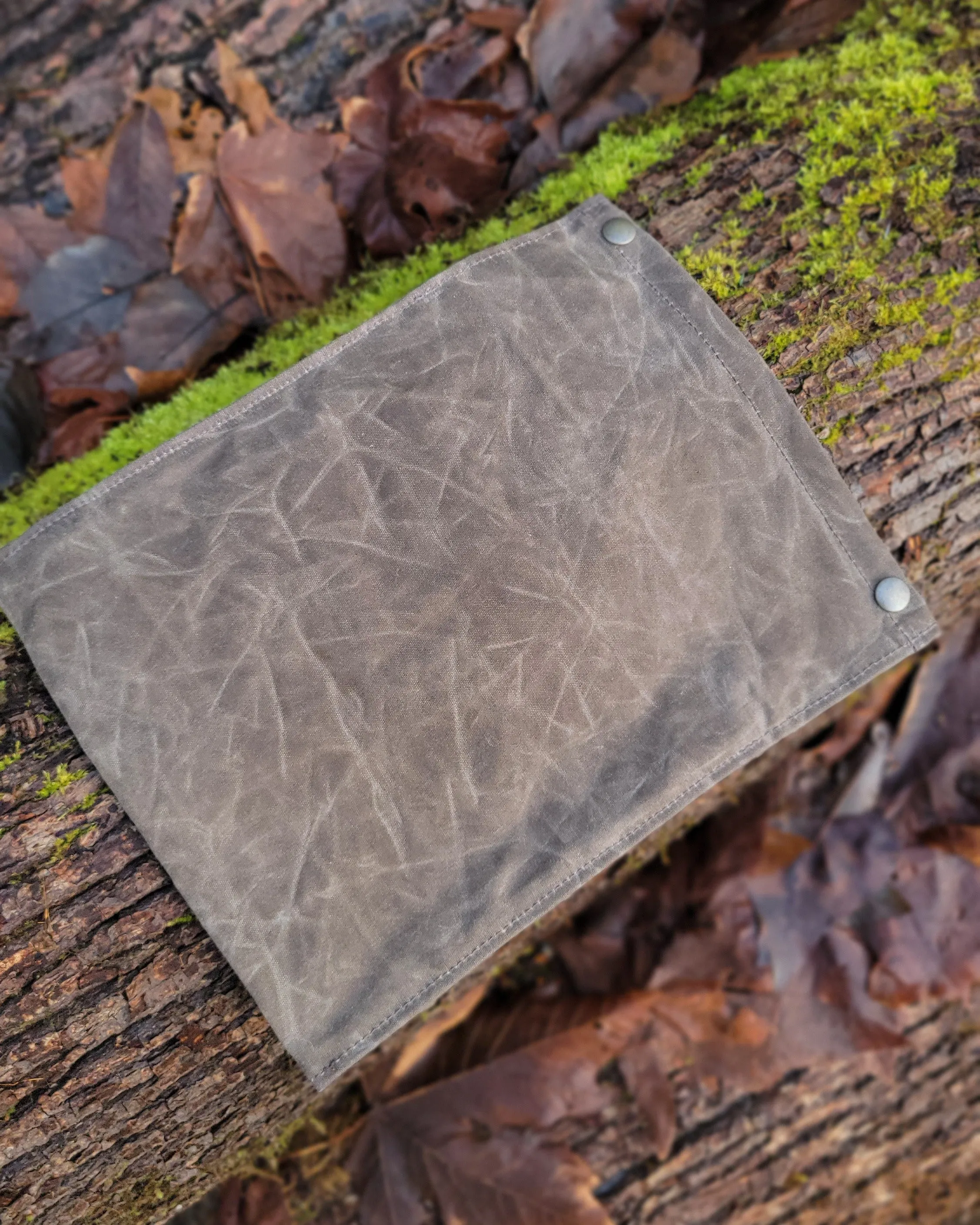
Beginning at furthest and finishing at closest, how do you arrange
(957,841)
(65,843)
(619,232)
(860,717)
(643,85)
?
(860,717), (957,841), (643,85), (619,232), (65,843)

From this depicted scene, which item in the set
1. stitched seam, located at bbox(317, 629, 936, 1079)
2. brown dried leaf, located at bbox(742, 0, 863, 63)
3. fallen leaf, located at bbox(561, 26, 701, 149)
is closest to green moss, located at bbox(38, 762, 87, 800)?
stitched seam, located at bbox(317, 629, 936, 1079)

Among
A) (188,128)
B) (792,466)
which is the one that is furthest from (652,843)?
(188,128)

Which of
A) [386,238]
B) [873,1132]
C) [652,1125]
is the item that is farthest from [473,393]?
[873,1132]

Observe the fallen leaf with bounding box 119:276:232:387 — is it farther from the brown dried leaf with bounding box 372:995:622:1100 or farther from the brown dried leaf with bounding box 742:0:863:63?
the brown dried leaf with bounding box 372:995:622:1100

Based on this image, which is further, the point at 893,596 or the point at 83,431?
the point at 83,431

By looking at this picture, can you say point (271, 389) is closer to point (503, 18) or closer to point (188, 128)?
point (188, 128)

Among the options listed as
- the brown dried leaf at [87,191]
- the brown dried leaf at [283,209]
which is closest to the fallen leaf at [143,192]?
the brown dried leaf at [87,191]

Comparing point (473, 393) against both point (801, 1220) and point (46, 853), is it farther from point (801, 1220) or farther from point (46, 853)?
point (801, 1220)

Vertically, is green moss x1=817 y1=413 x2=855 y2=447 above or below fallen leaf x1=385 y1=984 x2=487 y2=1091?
above
